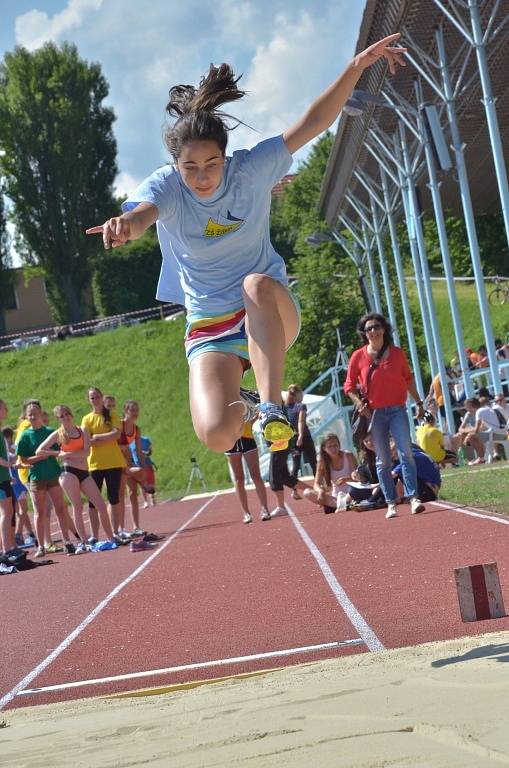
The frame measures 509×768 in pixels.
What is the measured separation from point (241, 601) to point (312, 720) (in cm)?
386

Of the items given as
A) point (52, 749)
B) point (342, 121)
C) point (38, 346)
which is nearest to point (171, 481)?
point (342, 121)

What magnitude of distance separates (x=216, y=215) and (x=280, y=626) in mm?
2489

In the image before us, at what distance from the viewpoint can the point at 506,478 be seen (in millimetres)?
14250

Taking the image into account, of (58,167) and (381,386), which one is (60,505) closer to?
(381,386)

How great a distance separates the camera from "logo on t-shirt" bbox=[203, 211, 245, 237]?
18.2 feet

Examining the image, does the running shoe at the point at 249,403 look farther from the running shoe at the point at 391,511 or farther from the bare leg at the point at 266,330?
the running shoe at the point at 391,511

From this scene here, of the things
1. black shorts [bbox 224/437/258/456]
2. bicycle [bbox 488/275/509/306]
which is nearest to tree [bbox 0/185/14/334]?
bicycle [bbox 488/275/509/306]

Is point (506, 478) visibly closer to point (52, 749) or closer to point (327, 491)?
point (327, 491)

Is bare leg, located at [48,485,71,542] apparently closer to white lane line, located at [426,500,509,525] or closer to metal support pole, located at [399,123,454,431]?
white lane line, located at [426,500,509,525]

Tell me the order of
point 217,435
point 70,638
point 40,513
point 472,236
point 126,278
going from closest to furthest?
point 217,435, point 70,638, point 40,513, point 472,236, point 126,278

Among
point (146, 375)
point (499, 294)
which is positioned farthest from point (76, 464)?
point (146, 375)

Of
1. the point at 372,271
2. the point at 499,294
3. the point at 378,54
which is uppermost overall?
the point at 372,271

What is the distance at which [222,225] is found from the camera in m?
5.54

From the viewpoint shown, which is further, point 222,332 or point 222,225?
point 222,332
